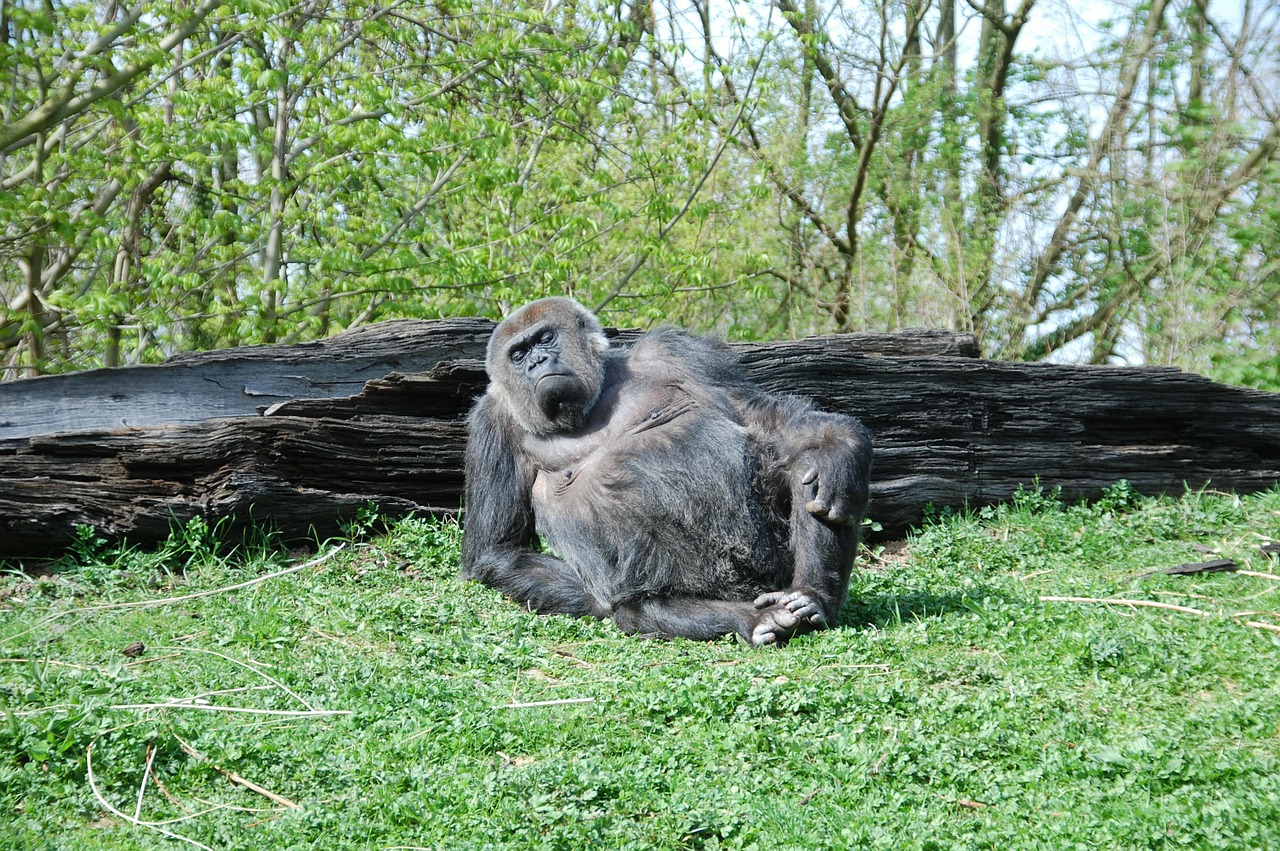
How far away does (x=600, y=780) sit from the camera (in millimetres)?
3043

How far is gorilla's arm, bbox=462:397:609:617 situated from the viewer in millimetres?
5508

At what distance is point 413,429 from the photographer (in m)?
6.79

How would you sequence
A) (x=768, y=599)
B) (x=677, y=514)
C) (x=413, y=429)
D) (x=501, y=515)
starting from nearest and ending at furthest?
(x=768, y=599) < (x=677, y=514) < (x=501, y=515) < (x=413, y=429)

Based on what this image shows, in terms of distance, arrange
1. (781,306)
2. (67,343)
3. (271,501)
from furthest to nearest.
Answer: (781,306), (67,343), (271,501)

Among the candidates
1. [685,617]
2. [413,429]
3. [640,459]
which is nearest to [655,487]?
[640,459]

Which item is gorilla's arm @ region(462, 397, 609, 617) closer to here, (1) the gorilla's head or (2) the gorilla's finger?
(1) the gorilla's head

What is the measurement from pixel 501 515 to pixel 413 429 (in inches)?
56.4

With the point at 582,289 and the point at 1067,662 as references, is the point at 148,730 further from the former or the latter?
the point at 582,289

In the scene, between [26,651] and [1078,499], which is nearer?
[26,651]

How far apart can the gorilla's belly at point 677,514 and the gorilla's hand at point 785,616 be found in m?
0.37

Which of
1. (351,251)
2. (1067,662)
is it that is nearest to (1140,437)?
(1067,662)

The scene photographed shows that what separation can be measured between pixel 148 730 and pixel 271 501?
3042 millimetres

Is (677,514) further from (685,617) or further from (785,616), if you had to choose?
(785,616)

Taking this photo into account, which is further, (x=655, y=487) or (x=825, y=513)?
(x=655, y=487)
